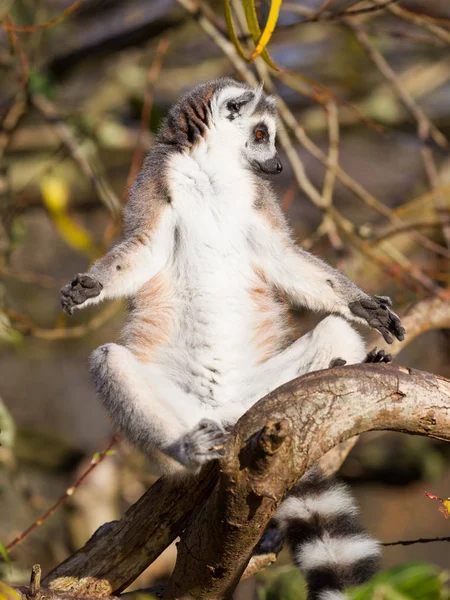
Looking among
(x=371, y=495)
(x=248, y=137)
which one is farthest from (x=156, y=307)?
(x=371, y=495)

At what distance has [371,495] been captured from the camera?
9.08 metres

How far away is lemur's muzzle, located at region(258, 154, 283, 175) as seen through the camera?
3.80 metres

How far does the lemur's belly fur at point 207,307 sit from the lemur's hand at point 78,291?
0.35m

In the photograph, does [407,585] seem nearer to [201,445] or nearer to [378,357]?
[201,445]

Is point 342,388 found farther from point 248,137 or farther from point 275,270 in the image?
point 248,137

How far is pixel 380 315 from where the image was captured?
11.1 ft

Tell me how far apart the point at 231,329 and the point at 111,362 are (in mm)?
678

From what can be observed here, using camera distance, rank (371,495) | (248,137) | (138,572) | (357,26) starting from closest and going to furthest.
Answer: (138,572)
(248,137)
(357,26)
(371,495)

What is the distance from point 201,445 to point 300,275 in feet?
3.71

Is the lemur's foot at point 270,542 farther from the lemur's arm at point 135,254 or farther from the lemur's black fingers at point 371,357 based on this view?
the lemur's arm at point 135,254

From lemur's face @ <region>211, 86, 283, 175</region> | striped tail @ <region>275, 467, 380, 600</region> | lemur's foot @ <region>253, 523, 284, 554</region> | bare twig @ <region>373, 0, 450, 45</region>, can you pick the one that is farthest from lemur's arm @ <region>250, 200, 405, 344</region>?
bare twig @ <region>373, 0, 450, 45</region>

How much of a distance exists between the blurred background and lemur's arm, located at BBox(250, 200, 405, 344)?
3.08ft

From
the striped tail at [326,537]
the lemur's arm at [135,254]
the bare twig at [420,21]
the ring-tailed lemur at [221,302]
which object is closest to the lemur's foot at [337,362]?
the ring-tailed lemur at [221,302]

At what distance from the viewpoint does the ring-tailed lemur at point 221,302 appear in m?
3.06
